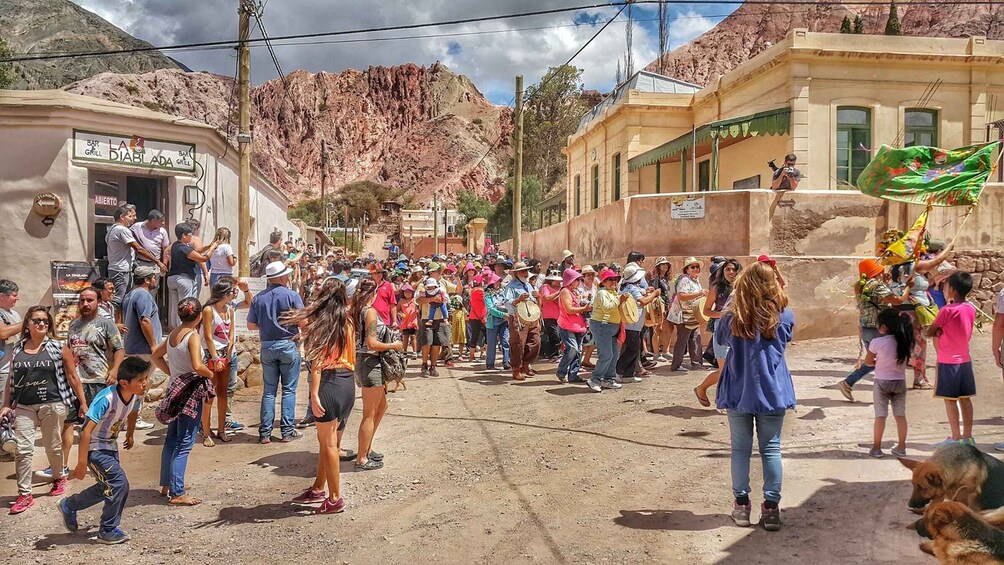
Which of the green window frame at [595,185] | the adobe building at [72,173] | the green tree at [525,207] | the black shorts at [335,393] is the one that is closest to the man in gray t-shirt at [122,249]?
the adobe building at [72,173]

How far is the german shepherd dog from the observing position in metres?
3.70

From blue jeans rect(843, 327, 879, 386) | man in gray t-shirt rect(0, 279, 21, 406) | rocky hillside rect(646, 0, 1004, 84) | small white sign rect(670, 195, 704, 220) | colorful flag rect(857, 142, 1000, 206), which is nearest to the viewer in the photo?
man in gray t-shirt rect(0, 279, 21, 406)

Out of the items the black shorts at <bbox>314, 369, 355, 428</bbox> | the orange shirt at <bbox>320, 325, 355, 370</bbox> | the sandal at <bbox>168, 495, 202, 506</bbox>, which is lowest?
the sandal at <bbox>168, 495, 202, 506</bbox>

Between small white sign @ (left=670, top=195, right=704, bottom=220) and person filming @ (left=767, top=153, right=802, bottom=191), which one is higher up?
person filming @ (left=767, top=153, right=802, bottom=191)

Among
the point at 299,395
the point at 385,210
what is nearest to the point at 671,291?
the point at 299,395

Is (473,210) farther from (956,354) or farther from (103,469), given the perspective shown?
(103,469)

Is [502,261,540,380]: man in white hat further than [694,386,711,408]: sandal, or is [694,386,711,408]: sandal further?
[502,261,540,380]: man in white hat

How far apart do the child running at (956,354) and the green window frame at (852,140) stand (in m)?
13.7

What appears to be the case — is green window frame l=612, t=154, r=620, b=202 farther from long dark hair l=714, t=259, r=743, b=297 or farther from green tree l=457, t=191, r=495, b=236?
green tree l=457, t=191, r=495, b=236

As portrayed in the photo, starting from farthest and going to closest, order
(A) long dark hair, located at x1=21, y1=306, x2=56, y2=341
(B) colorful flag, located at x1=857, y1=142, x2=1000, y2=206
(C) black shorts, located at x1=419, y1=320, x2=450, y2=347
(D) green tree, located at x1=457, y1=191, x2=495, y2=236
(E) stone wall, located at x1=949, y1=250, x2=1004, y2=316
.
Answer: (D) green tree, located at x1=457, y1=191, x2=495, y2=236, (E) stone wall, located at x1=949, y1=250, x2=1004, y2=316, (C) black shorts, located at x1=419, y1=320, x2=450, y2=347, (B) colorful flag, located at x1=857, y1=142, x2=1000, y2=206, (A) long dark hair, located at x1=21, y1=306, x2=56, y2=341

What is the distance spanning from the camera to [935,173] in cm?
980

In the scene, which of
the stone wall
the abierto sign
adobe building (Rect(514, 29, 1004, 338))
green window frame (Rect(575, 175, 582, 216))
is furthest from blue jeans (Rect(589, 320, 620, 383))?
green window frame (Rect(575, 175, 582, 216))

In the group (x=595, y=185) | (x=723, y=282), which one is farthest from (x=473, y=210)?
(x=723, y=282)

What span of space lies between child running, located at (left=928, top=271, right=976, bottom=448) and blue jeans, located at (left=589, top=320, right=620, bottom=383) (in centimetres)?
389
